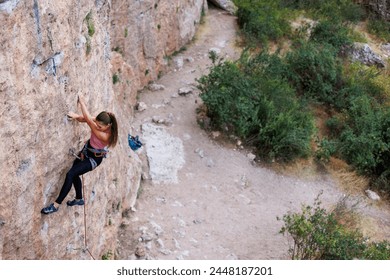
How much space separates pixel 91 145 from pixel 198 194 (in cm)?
445

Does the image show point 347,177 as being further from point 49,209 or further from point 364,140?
point 49,209

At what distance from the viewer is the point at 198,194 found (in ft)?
30.9

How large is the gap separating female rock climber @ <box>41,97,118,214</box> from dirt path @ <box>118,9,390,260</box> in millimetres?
2675

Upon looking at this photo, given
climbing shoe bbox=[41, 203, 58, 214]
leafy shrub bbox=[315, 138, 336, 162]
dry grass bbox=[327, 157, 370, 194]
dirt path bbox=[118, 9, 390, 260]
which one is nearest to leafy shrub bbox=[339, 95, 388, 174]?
dry grass bbox=[327, 157, 370, 194]

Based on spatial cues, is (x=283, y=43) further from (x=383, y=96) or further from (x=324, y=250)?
(x=324, y=250)

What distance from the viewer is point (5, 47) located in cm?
400

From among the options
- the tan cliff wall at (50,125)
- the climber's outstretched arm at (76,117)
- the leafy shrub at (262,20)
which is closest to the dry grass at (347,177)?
the leafy shrub at (262,20)

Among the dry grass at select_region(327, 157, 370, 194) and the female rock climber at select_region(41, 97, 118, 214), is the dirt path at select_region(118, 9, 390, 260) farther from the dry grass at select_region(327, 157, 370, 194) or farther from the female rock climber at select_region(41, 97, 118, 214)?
the female rock climber at select_region(41, 97, 118, 214)

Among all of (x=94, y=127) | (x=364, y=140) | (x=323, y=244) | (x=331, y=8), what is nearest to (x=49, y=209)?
(x=94, y=127)

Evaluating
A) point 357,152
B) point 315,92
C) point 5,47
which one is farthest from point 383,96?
point 5,47

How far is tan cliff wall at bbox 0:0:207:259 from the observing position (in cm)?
423

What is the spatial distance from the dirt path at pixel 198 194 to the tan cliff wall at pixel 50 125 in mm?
986

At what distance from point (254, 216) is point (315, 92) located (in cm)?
584
